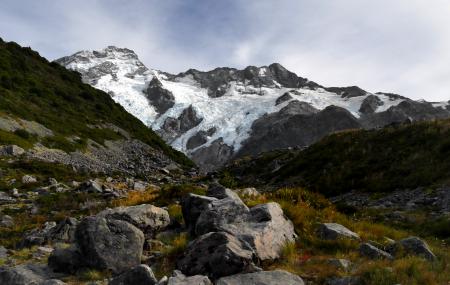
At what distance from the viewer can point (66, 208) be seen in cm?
2003

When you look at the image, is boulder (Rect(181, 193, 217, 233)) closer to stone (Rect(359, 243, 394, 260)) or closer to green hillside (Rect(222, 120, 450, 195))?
stone (Rect(359, 243, 394, 260))

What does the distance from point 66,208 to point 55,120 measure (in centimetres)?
2960

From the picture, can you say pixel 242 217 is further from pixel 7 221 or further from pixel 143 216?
pixel 7 221

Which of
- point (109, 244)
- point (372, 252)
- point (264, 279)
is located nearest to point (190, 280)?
point (264, 279)

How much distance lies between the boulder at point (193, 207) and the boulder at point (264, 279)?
146 inches

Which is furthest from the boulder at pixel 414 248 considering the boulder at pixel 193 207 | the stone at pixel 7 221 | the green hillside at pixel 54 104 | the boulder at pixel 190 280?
the green hillside at pixel 54 104

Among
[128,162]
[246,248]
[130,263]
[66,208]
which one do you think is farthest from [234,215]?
[128,162]

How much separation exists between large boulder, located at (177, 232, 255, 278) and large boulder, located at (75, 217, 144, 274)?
133 centimetres

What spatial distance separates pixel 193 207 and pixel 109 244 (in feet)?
9.71

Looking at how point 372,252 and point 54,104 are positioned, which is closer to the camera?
point 372,252

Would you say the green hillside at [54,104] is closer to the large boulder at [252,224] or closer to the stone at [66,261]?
the stone at [66,261]

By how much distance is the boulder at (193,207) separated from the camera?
12.3m

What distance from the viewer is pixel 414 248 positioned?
33.3 ft

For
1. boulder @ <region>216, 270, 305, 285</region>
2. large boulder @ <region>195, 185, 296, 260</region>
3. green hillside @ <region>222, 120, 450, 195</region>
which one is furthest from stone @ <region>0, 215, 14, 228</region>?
boulder @ <region>216, 270, 305, 285</region>
